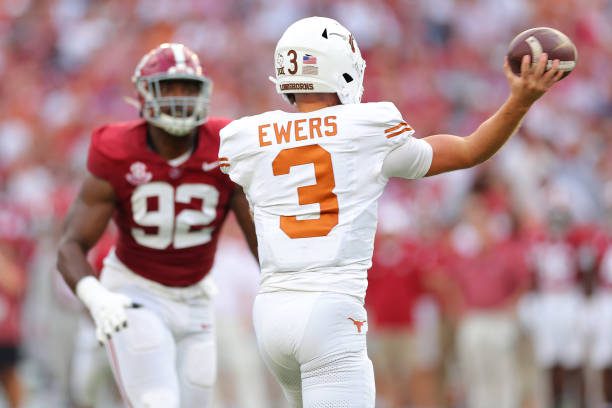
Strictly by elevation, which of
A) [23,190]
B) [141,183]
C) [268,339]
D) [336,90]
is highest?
[336,90]

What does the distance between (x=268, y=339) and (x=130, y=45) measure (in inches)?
429

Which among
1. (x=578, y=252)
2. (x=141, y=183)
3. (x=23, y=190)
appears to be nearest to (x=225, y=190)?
(x=141, y=183)

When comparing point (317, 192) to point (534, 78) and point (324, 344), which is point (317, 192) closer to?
point (324, 344)

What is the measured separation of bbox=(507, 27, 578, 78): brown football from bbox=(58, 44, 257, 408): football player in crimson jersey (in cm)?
157

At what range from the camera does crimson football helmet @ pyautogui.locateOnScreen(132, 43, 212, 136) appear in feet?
17.4

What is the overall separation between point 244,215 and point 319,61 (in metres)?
1.22

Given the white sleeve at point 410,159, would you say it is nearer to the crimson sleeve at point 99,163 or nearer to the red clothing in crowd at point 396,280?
the crimson sleeve at point 99,163

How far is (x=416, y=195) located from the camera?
39.5 ft

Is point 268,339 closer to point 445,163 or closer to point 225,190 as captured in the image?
point 445,163

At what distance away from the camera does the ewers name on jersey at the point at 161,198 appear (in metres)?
5.32

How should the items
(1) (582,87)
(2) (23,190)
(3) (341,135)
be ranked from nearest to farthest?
(3) (341,135)
(2) (23,190)
(1) (582,87)

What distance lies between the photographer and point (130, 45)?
14820 millimetres

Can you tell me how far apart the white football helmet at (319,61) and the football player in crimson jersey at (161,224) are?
932 mm

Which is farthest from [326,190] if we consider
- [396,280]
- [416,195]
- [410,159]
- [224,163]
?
[416,195]
